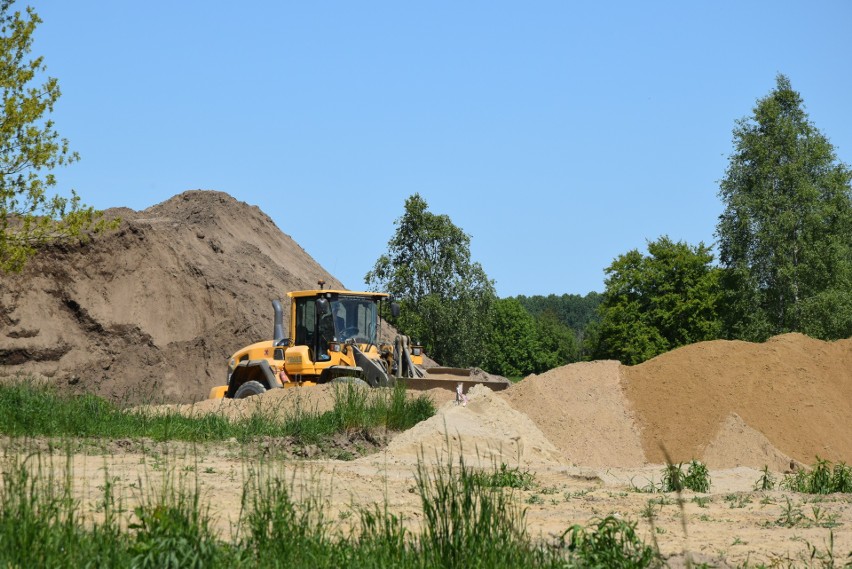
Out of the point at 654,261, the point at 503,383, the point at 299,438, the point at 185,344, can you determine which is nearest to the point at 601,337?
the point at 654,261

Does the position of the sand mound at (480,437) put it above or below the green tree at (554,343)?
below

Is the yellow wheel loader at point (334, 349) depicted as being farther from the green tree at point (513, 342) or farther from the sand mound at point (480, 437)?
the green tree at point (513, 342)

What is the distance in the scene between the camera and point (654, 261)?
52594mm

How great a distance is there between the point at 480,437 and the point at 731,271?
27.4m

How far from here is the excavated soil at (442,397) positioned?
393 inches

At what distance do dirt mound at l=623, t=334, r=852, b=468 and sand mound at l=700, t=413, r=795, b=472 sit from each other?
0.22 feet

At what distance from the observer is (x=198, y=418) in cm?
1644

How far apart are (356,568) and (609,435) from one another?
42.9 feet

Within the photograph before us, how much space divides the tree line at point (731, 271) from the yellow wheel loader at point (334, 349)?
69.4 ft

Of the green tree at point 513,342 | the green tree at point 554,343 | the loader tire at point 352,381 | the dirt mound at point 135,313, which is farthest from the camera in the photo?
the green tree at point 554,343

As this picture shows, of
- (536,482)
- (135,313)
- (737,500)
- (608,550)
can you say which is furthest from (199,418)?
(135,313)

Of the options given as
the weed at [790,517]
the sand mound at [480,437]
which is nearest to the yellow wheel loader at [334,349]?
the sand mound at [480,437]

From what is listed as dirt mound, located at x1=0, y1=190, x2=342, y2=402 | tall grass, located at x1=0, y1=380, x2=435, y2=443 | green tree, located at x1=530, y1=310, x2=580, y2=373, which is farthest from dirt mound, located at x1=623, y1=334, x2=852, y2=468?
green tree, located at x1=530, y1=310, x2=580, y2=373

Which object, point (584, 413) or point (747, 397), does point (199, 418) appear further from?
point (747, 397)
